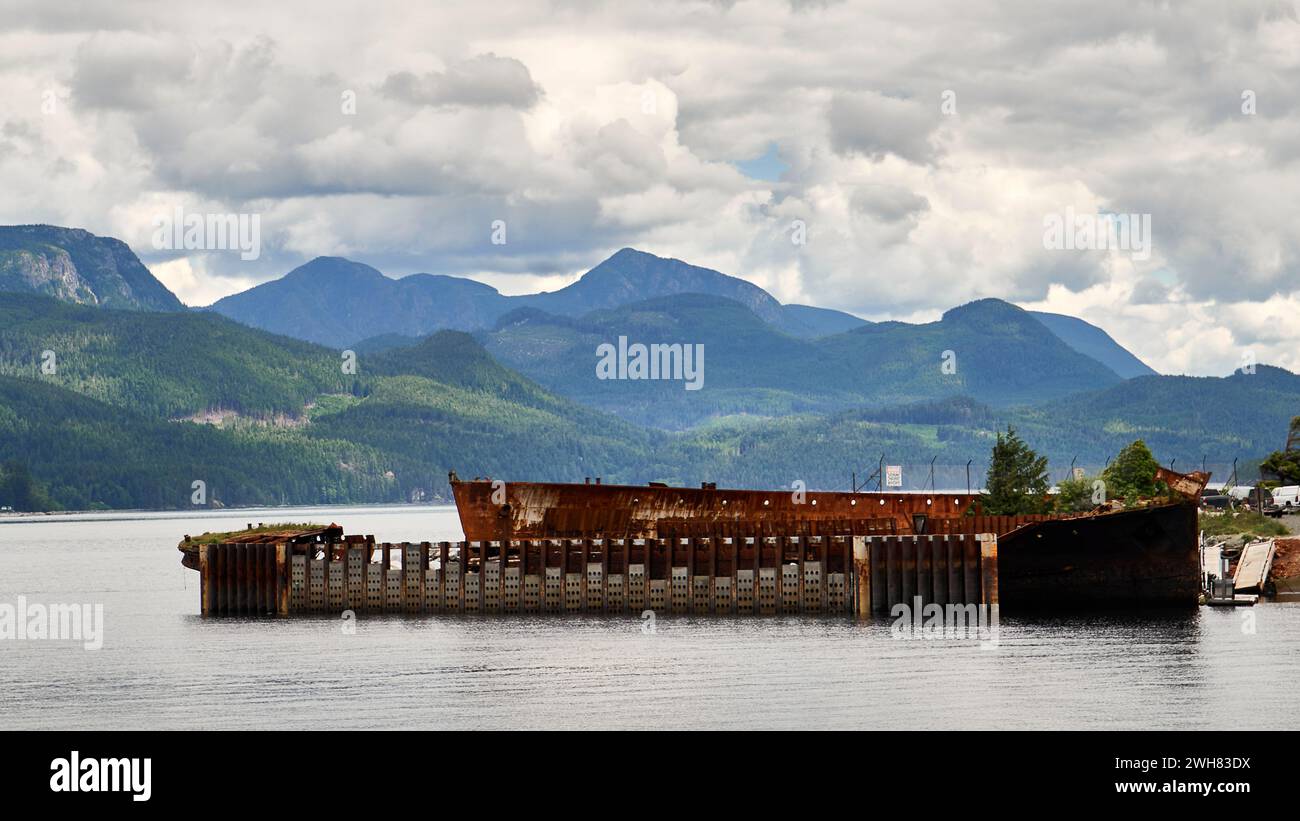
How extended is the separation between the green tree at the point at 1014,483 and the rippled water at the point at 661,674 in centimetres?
2162

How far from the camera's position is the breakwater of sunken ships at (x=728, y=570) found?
69.1 meters

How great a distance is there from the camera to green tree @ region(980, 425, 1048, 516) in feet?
314

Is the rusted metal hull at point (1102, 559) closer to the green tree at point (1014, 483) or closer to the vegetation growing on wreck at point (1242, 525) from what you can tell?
the green tree at point (1014, 483)

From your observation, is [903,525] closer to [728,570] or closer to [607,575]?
[728,570]

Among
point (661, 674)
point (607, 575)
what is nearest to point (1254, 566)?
point (607, 575)

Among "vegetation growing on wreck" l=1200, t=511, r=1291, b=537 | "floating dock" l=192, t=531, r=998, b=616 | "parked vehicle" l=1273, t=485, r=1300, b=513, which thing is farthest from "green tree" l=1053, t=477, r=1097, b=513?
"floating dock" l=192, t=531, r=998, b=616

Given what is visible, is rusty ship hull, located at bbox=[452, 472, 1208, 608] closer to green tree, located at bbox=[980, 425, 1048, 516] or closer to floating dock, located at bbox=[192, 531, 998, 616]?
green tree, located at bbox=[980, 425, 1048, 516]

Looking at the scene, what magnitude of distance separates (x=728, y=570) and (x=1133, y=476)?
149 feet

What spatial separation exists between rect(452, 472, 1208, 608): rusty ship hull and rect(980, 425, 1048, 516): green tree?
4.87 feet
